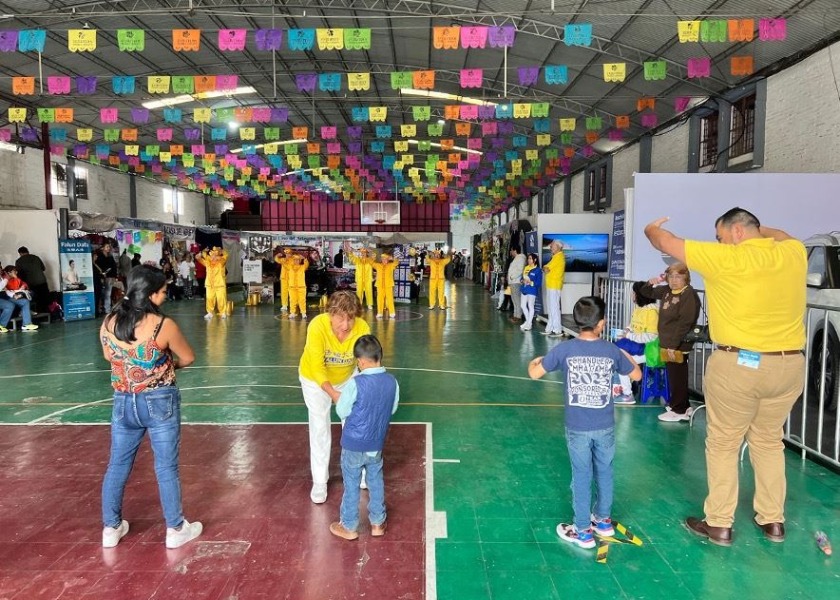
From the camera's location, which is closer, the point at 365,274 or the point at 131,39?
the point at 131,39

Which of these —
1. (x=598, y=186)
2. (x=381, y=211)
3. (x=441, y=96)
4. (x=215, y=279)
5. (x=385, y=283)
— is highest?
(x=441, y=96)

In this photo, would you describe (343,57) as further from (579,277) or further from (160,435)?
(160,435)

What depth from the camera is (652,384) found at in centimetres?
653

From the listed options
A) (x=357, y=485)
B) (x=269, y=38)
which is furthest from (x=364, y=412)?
(x=269, y=38)

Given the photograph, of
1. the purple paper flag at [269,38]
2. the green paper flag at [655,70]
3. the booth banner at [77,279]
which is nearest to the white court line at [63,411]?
the purple paper flag at [269,38]

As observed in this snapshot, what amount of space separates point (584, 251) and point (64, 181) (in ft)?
66.8

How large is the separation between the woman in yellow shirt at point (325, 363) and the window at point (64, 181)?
2168 cm

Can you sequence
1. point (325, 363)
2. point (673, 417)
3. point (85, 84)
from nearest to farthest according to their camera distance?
point (325, 363) → point (673, 417) → point (85, 84)

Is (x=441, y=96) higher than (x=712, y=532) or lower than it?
higher

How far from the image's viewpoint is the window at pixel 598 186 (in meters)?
21.7

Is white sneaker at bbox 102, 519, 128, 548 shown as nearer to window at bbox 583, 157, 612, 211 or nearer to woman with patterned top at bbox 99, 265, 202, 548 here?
woman with patterned top at bbox 99, 265, 202, 548

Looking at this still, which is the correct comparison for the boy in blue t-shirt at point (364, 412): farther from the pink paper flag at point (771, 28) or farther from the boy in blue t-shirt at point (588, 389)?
the pink paper flag at point (771, 28)

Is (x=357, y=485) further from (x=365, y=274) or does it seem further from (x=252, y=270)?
(x=252, y=270)

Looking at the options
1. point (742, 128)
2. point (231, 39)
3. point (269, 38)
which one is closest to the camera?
point (231, 39)
